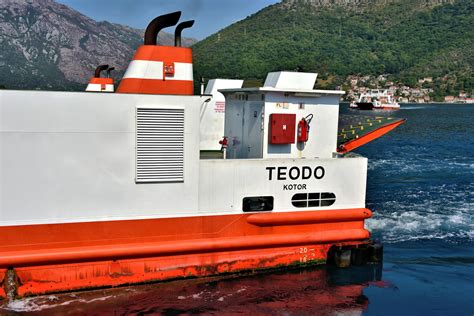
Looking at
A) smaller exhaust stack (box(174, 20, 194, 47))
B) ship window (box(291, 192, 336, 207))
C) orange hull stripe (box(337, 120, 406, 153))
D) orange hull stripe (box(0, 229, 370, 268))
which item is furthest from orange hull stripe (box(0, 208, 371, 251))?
smaller exhaust stack (box(174, 20, 194, 47))

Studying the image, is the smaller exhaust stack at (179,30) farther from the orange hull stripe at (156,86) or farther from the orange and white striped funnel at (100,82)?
the orange and white striped funnel at (100,82)

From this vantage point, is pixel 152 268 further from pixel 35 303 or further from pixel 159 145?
pixel 159 145

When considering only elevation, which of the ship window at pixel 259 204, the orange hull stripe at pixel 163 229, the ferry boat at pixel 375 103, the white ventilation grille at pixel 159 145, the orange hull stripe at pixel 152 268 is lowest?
the orange hull stripe at pixel 152 268

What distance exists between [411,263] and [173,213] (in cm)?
666

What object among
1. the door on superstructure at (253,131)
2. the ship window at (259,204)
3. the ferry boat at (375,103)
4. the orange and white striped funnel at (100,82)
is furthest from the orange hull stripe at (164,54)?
the ferry boat at (375,103)

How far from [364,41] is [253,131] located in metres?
184

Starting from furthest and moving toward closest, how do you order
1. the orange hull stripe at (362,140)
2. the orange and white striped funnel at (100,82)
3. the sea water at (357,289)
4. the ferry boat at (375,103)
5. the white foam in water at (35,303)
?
the ferry boat at (375,103)
the orange and white striped funnel at (100,82)
the orange hull stripe at (362,140)
the sea water at (357,289)
the white foam in water at (35,303)

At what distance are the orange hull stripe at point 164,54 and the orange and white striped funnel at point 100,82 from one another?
30.6 feet

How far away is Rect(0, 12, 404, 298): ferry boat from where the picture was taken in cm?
975

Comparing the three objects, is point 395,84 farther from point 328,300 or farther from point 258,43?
point 328,300

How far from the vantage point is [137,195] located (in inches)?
409

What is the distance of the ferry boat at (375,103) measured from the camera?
365ft

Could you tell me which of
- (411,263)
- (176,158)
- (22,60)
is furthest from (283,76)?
(22,60)

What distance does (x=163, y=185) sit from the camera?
34.6 feet
